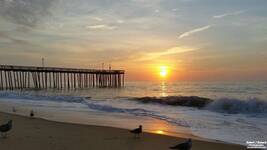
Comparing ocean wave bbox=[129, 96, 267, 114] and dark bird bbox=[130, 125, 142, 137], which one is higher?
dark bird bbox=[130, 125, 142, 137]

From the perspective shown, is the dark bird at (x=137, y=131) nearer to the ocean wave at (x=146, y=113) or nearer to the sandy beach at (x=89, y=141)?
the sandy beach at (x=89, y=141)

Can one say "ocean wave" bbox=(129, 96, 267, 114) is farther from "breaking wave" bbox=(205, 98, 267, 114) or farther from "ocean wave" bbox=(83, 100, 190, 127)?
"ocean wave" bbox=(83, 100, 190, 127)

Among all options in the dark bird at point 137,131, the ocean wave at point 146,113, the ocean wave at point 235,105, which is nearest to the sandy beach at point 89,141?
the dark bird at point 137,131

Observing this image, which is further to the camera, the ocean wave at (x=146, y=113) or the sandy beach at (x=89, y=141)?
the ocean wave at (x=146, y=113)

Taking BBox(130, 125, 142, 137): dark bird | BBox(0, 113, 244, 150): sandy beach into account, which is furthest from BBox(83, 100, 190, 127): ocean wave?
BBox(0, 113, 244, 150): sandy beach

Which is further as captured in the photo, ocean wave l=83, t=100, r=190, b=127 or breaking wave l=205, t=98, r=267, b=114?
breaking wave l=205, t=98, r=267, b=114

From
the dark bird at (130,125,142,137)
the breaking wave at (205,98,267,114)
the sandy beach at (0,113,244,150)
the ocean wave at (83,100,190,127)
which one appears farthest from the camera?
the breaking wave at (205,98,267,114)

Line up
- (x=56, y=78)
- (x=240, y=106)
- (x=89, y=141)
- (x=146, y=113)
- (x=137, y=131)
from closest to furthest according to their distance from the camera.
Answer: (x=89, y=141) < (x=137, y=131) < (x=146, y=113) < (x=240, y=106) < (x=56, y=78)

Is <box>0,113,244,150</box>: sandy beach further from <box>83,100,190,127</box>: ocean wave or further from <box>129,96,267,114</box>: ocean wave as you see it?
<box>129,96,267,114</box>: ocean wave

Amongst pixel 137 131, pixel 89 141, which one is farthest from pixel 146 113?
pixel 89 141

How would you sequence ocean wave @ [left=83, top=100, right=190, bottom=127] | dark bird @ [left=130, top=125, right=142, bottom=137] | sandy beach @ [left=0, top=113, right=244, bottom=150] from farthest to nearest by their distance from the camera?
ocean wave @ [left=83, top=100, right=190, bottom=127] < dark bird @ [left=130, top=125, right=142, bottom=137] < sandy beach @ [left=0, top=113, right=244, bottom=150]

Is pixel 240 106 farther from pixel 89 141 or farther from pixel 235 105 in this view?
pixel 89 141

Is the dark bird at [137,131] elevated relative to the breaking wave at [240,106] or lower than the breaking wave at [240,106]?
elevated

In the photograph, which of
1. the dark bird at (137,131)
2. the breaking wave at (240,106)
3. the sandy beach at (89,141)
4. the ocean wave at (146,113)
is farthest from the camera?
the breaking wave at (240,106)
